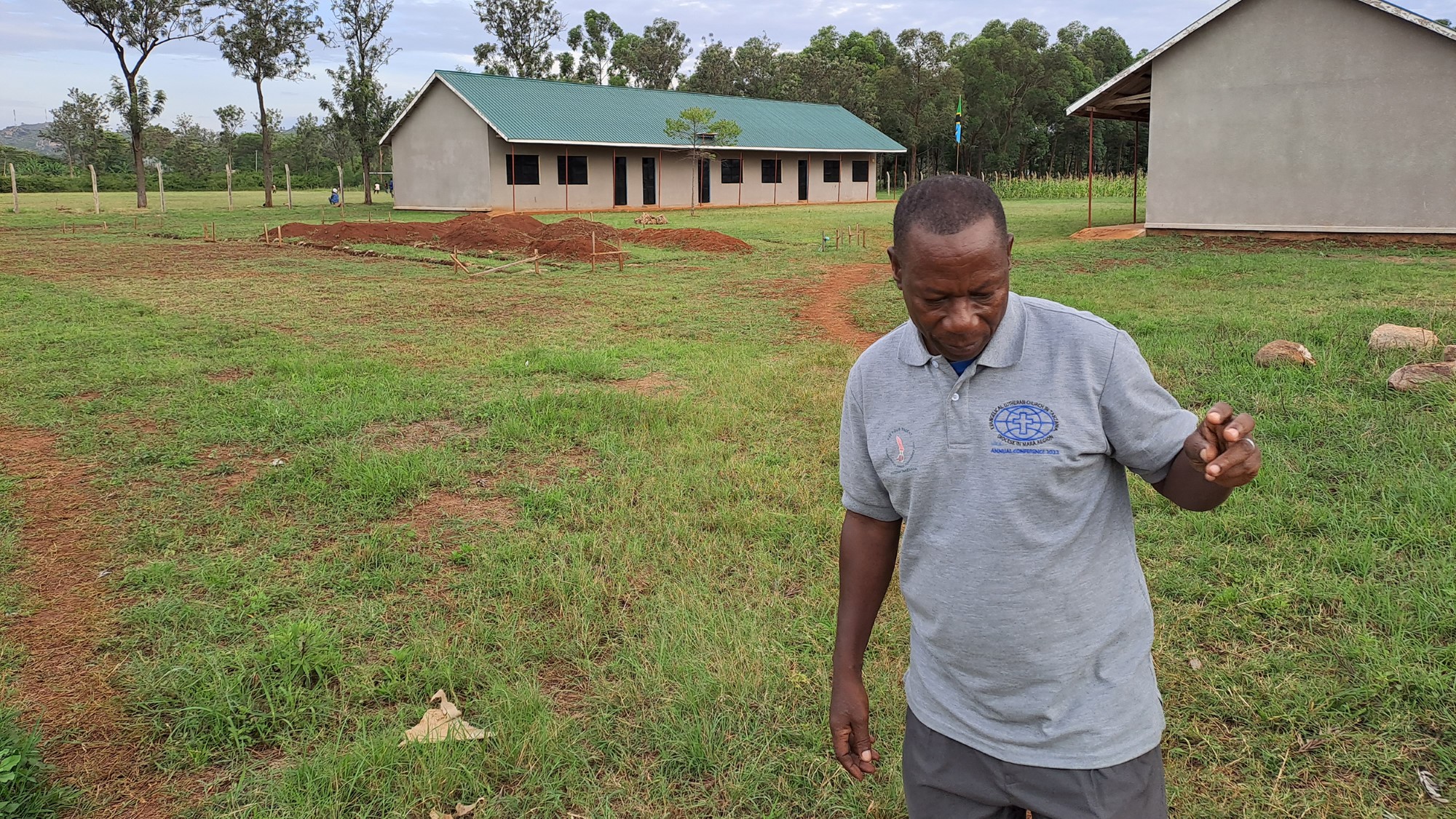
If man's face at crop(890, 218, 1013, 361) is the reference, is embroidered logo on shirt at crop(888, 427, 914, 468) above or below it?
below

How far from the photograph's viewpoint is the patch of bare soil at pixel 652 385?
732 cm

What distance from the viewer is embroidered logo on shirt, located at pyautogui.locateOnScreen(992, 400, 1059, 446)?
164cm

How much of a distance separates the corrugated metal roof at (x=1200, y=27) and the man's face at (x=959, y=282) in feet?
57.9

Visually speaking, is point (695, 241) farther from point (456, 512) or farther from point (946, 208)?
point (946, 208)

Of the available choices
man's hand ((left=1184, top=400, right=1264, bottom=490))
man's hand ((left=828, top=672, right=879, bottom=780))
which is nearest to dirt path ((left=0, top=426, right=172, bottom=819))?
man's hand ((left=828, top=672, right=879, bottom=780))

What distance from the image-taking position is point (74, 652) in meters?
3.56

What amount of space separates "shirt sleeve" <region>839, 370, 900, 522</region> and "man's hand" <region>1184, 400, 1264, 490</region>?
1.92 feet

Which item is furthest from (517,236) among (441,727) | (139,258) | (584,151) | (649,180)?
(441,727)

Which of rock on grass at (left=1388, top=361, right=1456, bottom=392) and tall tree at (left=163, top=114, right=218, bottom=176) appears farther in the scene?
tall tree at (left=163, top=114, right=218, bottom=176)

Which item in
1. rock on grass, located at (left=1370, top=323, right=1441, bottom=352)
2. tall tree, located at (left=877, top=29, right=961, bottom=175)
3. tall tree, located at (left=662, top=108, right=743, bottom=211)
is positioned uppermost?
tall tree, located at (left=877, top=29, right=961, bottom=175)

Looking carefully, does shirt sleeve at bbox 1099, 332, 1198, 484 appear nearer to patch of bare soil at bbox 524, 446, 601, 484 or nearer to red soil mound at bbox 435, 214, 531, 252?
patch of bare soil at bbox 524, 446, 601, 484

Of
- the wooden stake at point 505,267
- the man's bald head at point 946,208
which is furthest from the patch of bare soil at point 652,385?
the wooden stake at point 505,267

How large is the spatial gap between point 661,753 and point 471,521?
2.18 m

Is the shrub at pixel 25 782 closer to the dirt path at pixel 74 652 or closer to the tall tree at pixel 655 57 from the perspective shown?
the dirt path at pixel 74 652
